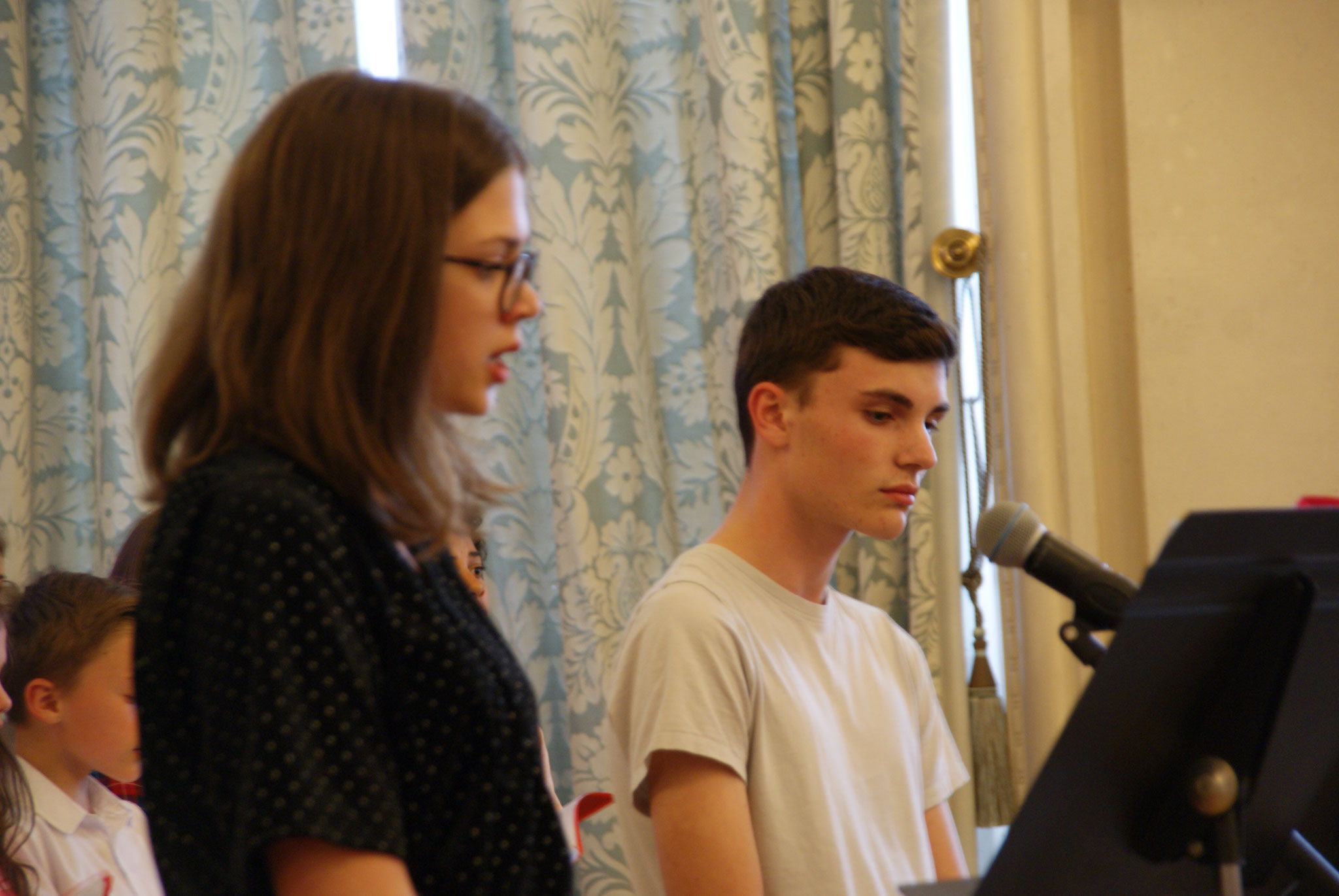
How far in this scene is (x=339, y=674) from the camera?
76 centimetres

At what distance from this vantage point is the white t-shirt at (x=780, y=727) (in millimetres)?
1422

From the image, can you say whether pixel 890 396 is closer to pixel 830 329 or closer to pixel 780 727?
pixel 830 329

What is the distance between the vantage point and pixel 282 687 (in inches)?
28.9

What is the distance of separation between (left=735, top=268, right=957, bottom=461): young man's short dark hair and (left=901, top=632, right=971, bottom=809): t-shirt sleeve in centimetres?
38

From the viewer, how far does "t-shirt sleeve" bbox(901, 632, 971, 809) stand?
168 centimetres

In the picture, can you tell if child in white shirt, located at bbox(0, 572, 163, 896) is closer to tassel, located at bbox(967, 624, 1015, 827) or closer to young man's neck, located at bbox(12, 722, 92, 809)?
young man's neck, located at bbox(12, 722, 92, 809)

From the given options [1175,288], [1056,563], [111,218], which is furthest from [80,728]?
[1175,288]

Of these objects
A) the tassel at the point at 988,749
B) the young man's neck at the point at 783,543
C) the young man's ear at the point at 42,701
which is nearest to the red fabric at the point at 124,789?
the young man's ear at the point at 42,701

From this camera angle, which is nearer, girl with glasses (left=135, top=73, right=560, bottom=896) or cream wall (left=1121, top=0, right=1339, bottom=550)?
girl with glasses (left=135, top=73, right=560, bottom=896)

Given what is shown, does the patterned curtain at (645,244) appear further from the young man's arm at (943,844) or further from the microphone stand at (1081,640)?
the microphone stand at (1081,640)

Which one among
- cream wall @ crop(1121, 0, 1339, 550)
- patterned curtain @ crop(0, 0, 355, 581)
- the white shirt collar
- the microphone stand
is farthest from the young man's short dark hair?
patterned curtain @ crop(0, 0, 355, 581)

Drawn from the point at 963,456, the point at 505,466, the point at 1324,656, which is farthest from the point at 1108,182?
the point at 1324,656

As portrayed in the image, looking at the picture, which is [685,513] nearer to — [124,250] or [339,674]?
[124,250]

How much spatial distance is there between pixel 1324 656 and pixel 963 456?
4.61 feet
